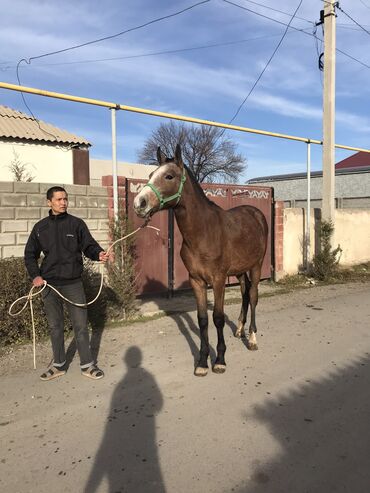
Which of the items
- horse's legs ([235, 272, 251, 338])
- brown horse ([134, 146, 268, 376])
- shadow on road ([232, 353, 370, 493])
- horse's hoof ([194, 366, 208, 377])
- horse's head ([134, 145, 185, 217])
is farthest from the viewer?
horse's legs ([235, 272, 251, 338])

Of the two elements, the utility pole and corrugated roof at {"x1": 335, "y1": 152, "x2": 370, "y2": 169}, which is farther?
corrugated roof at {"x1": 335, "y1": 152, "x2": 370, "y2": 169}

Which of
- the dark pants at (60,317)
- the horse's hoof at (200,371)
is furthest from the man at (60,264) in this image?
the horse's hoof at (200,371)

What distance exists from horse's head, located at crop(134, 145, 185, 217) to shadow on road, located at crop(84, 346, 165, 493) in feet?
5.64

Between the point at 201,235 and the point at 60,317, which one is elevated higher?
the point at 201,235

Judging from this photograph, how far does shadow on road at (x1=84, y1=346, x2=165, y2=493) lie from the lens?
2570 mm

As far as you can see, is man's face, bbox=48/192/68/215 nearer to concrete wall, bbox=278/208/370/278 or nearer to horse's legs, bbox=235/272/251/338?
horse's legs, bbox=235/272/251/338

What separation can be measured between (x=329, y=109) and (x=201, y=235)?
26.5 feet

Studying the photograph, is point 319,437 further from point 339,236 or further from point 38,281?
point 339,236

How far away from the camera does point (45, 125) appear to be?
68.2 ft

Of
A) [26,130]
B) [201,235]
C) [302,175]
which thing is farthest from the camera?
[302,175]

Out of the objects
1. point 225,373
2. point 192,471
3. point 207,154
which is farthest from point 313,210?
point 207,154

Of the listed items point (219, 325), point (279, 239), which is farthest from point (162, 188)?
point (279, 239)

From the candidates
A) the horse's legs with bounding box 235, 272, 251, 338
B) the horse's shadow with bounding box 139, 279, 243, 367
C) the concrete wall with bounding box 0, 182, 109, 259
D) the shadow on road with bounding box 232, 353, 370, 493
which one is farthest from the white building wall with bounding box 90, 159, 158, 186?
the shadow on road with bounding box 232, 353, 370, 493

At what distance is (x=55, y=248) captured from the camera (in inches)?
→ 159
